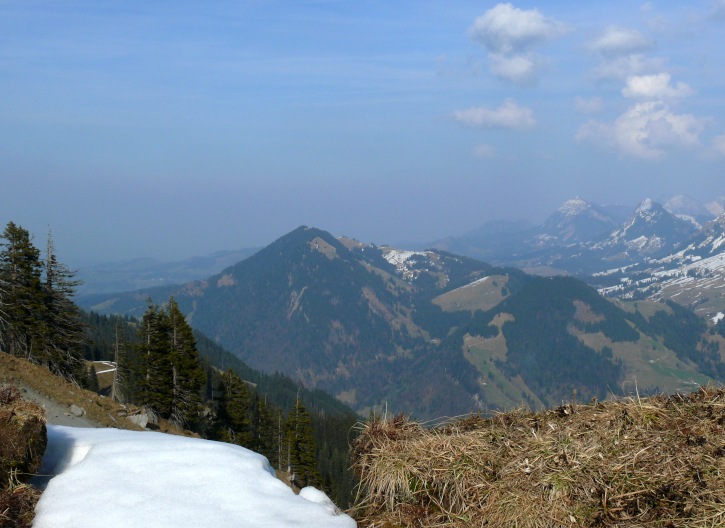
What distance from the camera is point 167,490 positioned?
20.7 ft

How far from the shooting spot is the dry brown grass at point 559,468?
16.4 feet

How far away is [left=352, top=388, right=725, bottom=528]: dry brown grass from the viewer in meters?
4.99

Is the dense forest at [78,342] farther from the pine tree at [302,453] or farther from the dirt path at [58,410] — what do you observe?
the dirt path at [58,410]

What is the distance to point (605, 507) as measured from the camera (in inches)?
196

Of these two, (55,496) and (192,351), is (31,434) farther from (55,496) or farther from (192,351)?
(192,351)

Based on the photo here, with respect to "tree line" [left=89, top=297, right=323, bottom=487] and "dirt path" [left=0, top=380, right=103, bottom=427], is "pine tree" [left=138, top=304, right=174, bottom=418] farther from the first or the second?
"dirt path" [left=0, top=380, right=103, bottom=427]

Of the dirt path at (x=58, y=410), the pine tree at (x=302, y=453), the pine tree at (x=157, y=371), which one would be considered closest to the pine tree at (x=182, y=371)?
the pine tree at (x=157, y=371)

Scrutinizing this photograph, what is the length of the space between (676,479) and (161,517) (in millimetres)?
4927

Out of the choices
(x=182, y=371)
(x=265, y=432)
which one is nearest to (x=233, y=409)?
(x=182, y=371)

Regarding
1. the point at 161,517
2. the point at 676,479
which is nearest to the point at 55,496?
the point at 161,517

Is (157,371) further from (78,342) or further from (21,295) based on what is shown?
(21,295)

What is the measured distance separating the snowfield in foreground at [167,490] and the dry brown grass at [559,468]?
843 mm

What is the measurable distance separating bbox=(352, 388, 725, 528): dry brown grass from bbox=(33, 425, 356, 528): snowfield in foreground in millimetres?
843

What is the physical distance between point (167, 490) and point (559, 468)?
4.17 m
